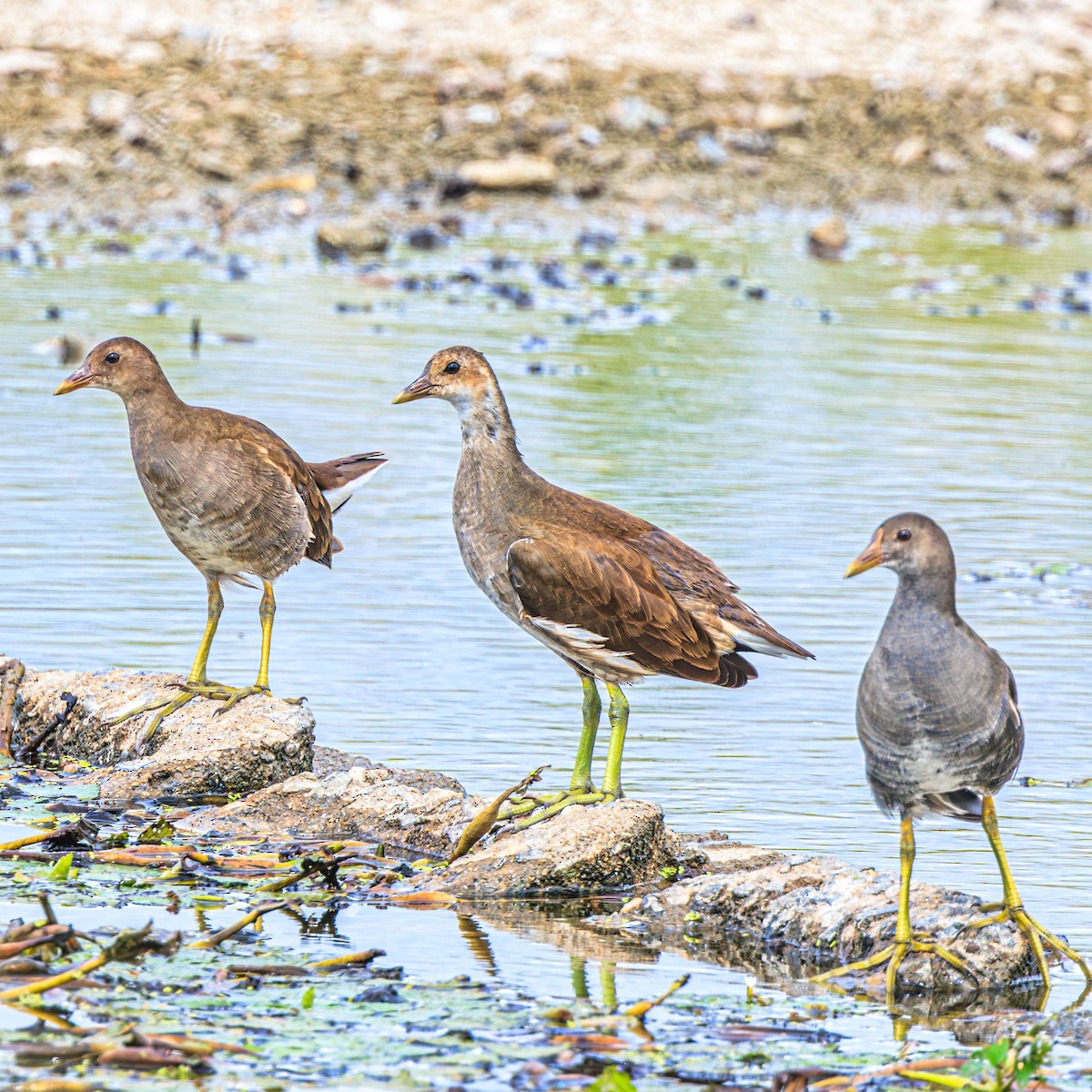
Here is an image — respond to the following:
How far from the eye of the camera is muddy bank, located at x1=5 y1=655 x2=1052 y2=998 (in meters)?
6.27

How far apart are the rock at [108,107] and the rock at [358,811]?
17.0m

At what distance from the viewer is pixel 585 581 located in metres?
7.21

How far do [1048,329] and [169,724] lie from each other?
1224 centimetres

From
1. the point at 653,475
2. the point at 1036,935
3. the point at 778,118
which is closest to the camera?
the point at 1036,935

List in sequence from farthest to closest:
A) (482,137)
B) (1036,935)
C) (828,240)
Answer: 1. (482,137)
2. (828,240)
3. (1036,935)

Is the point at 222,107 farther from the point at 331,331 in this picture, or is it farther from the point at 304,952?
the point at 304,952

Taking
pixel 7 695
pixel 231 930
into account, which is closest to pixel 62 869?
pixel 231 930

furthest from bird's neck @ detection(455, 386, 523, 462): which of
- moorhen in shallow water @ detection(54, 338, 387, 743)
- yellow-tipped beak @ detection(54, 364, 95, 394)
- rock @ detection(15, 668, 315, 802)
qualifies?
yellow-tipped beak @ detection(54, 364, 95, 394)

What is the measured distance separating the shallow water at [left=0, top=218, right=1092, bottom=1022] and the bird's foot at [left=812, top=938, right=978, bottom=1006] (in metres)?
0.57

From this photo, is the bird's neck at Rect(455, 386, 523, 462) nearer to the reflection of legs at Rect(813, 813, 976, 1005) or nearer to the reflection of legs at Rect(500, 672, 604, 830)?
the reflection of legs at Rect(500, 672, 604, 830)

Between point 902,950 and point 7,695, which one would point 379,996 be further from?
point 7,695

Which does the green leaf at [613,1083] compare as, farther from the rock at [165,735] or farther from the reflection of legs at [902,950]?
the rock at [165,735]

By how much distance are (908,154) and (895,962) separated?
2079cm

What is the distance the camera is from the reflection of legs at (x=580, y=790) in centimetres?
707
